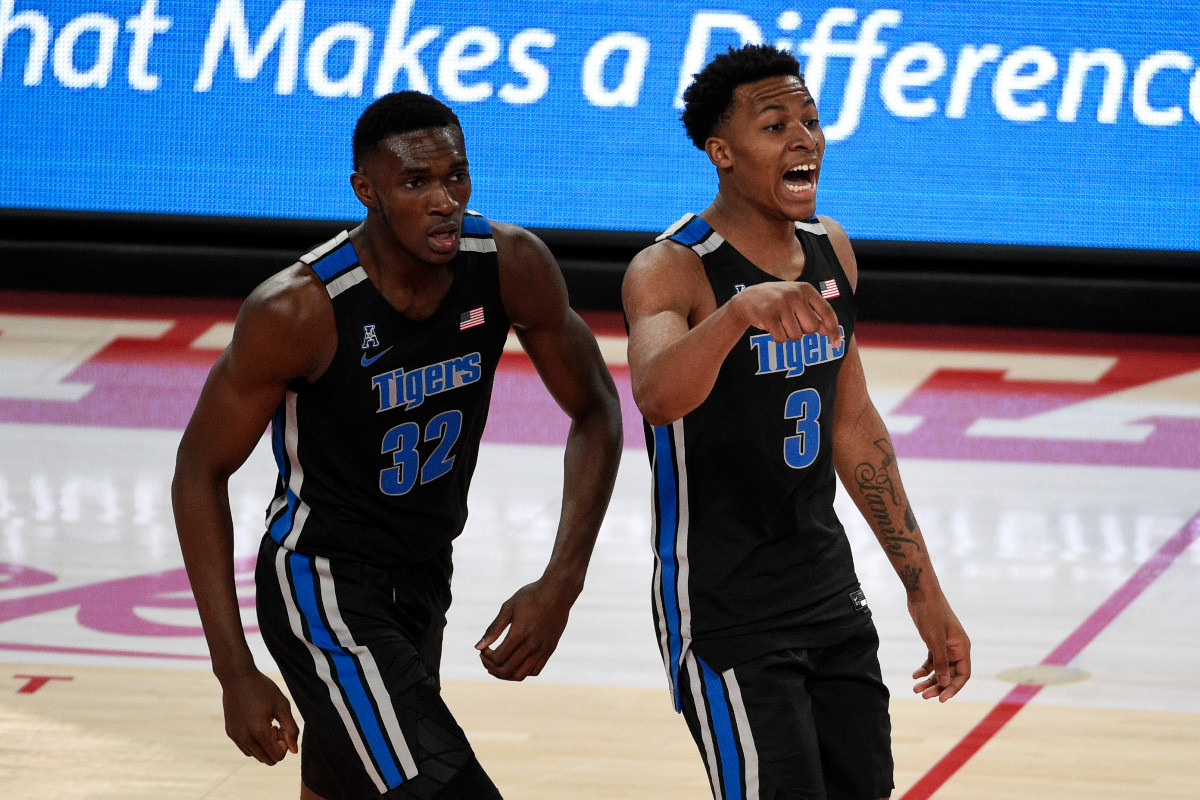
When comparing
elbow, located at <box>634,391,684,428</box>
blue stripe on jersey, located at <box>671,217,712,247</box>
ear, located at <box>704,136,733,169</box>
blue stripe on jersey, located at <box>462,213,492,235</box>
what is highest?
ear, located at <box>704,136,733,169</box>

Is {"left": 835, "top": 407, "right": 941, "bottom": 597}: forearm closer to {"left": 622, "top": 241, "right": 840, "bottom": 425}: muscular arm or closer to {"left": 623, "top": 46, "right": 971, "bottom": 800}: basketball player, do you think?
{"left": 623, "top": 46, "right": 971, "bottom": 800}: basketball player

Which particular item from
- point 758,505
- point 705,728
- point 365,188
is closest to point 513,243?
A: point 365,188

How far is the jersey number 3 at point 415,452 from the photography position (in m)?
2.87

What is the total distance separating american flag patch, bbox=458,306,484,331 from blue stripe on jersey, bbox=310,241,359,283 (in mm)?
203

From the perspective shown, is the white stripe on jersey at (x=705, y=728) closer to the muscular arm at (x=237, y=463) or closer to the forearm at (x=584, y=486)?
the forearm at (x=584, y=486)

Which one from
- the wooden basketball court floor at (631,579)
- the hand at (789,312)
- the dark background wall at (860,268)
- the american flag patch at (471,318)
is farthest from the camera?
the dark background wall at (860,268)

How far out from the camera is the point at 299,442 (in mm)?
2879

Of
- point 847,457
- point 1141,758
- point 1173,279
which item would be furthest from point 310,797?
point 1173,279

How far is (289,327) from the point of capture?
273cm

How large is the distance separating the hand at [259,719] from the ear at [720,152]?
3.70 ft

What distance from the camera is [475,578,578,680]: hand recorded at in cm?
288

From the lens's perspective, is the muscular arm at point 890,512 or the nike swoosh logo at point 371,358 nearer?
the nike swoosh logo at point 371,358

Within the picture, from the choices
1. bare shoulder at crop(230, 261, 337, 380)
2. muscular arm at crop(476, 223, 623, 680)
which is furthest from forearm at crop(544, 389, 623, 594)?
bare shoulder at crop(230, 261, 337, 380)

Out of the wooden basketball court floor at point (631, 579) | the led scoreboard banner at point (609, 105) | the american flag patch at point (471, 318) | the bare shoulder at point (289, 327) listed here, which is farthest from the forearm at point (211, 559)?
the led scoreboard banner at point (609, 105)
